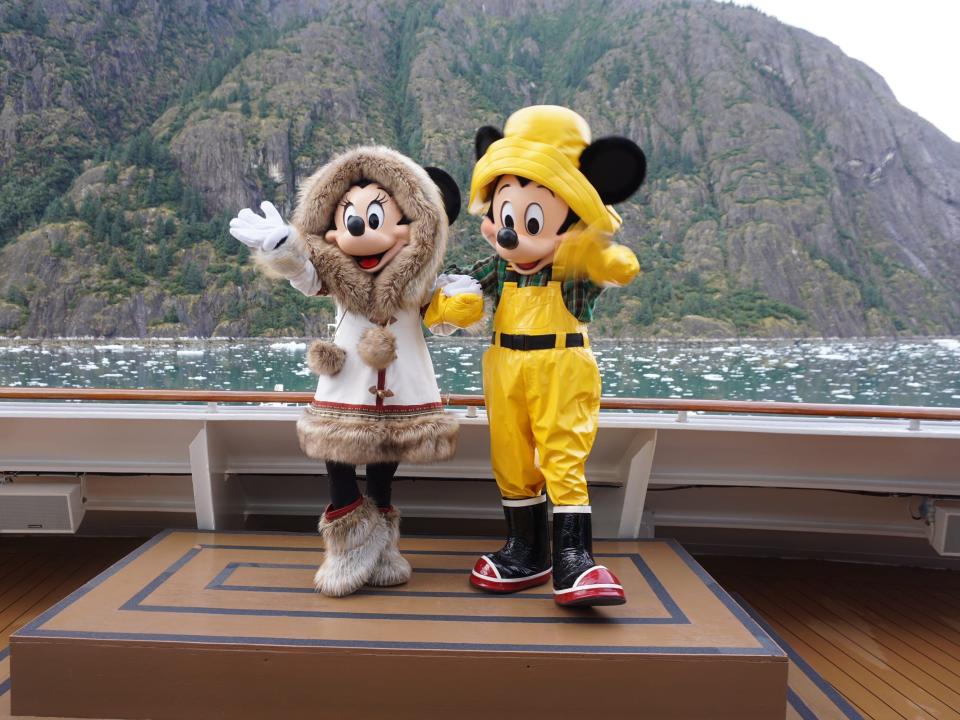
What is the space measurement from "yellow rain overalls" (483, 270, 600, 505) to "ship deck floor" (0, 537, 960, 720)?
852 mm

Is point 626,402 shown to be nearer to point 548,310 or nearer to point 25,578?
point 548,310

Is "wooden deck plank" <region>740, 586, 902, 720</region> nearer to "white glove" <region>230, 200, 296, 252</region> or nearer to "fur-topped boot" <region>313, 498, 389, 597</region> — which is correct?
"fur-topped boot" <region>313, 498, 389, 597</region>

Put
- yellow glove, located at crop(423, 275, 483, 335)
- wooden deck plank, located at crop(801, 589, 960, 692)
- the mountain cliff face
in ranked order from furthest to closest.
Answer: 1. the mountain cliff face
2. wooden deck plank, located at crop(801, 589, 960, 692)
3. yellow glove, located at crop(423, 275, 483, 335)

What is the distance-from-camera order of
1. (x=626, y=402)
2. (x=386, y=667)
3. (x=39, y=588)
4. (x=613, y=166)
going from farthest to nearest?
(x=39, y=588)
(x=626, y=402)
(x=613, y=166)
(x=386, y=667)

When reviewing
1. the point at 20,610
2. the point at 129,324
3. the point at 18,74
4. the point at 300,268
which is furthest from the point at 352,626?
the point at 18,74

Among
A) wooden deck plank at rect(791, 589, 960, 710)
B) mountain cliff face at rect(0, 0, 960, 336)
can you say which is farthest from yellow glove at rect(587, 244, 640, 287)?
mountain cliff face at rect(0, 0, 960, 336)

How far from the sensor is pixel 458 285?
1.57m

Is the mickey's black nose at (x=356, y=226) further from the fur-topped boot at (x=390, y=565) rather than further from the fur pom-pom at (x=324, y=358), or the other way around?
the fur-topped boot at (x=390, y=565)

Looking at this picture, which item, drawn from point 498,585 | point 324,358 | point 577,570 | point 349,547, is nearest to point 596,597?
point 577,570

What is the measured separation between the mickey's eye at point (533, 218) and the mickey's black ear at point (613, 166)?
15 centimetres

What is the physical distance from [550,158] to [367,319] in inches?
22.2

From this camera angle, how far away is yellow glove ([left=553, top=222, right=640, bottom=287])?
144 cm

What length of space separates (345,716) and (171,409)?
1172mm

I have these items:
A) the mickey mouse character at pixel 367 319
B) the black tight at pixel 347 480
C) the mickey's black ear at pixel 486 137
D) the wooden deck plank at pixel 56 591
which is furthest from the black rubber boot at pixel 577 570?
the wooden deck plank at pixel 56 591
